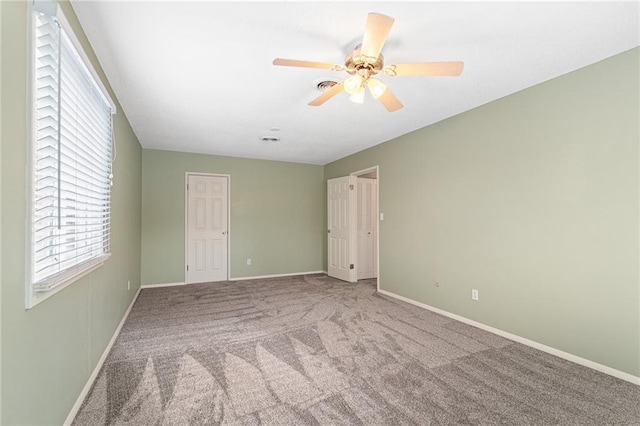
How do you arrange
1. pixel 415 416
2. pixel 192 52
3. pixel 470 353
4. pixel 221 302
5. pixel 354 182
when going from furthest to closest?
1. pixel 354 182
2. pixel 221 302
3. pixel 470 353
4. pixel 192 52
5. pixel 415 416

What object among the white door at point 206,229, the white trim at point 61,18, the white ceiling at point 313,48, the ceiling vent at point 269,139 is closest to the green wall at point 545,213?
the white ceiling at point 313,48

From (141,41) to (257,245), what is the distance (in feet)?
14.3

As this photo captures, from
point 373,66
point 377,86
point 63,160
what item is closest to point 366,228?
point 377,86

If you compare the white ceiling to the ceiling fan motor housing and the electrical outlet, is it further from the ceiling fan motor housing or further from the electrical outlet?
the electrical outlet

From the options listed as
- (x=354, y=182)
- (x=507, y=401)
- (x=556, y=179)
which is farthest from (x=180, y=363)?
(x=354, y=182)

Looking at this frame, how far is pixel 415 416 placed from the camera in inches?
71.8

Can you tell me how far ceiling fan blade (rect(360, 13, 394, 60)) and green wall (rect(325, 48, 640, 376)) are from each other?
1.88 metres

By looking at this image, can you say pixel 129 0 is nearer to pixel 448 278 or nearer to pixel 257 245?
pixel 448 278

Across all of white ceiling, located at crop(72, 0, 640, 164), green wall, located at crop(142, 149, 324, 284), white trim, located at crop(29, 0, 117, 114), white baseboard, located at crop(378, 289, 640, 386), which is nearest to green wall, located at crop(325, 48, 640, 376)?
white baseboard, located at crop(378, 289, 640, 386)

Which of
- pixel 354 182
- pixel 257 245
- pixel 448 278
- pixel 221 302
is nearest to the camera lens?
pixel 448 278

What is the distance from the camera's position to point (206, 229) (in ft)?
18.6

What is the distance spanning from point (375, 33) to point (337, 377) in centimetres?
229

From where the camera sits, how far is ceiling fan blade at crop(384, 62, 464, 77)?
6.15 feet

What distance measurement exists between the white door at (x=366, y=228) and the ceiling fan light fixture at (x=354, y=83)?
3735mm
